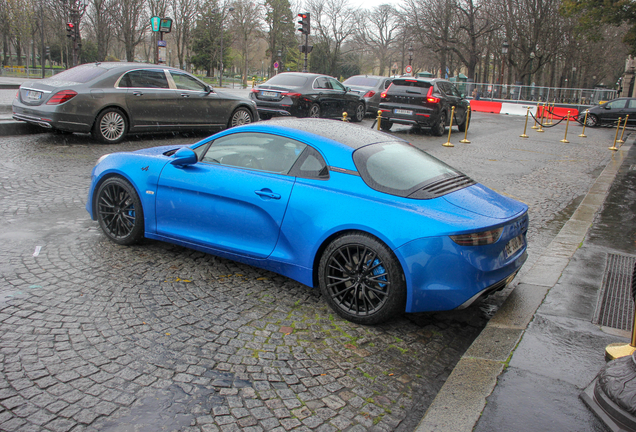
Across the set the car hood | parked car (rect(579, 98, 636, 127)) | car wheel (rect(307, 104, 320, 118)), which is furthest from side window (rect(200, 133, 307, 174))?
parked car (rect(579, 98, 636, 127))

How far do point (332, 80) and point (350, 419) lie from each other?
1557cm

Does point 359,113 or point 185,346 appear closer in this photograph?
point 185,346

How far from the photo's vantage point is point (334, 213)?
3803 millimetres

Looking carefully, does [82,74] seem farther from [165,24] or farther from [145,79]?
[165,24]

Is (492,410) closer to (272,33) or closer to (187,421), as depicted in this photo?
(187,421)

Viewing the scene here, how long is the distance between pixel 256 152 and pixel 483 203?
6.23ft

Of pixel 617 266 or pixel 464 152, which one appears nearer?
pixel 617 266

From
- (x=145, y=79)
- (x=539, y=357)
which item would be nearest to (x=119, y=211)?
(x=539, y=357)

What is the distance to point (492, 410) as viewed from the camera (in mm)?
2717

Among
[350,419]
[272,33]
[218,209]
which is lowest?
[350,419]

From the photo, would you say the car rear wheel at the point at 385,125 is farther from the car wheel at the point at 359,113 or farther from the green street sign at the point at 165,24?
the green street sign at the point at 165,24

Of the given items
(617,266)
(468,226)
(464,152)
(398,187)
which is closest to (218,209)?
(398,187)

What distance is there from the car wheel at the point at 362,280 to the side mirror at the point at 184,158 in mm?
1580

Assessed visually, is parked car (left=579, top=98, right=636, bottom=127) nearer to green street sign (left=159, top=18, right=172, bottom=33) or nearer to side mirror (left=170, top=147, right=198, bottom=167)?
green street sign (left=159, top=18, right=172, bottom=33)
